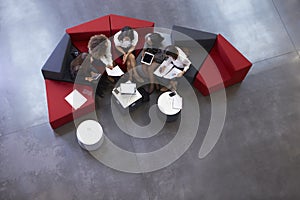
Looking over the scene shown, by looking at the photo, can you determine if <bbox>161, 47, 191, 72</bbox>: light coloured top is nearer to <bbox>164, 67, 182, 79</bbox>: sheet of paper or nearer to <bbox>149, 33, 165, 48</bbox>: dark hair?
<bbox>164, 67, 182, 79</bbox>: sheet of paper

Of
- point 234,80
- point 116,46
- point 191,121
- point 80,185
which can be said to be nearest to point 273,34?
point 234,80

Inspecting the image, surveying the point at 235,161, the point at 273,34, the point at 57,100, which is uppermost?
the point at 57,100

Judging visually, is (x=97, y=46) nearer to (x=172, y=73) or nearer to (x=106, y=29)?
(x=106, y=29)

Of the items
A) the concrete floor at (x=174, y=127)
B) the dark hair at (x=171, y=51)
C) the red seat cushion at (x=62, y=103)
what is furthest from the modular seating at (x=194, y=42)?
the red seat cushion at (x=62, y=103)

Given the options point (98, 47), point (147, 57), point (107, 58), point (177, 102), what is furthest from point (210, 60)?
point (98, 47)

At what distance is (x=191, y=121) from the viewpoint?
21.2ft

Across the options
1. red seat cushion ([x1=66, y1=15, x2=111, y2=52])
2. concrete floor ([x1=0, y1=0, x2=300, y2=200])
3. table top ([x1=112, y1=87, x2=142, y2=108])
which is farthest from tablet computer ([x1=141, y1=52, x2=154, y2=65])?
concrete floor ([x1=0, y1=0, x2=300, y2=200])

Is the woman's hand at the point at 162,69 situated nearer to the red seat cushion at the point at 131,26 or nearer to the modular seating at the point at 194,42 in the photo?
the modular seating at the point at 194,42

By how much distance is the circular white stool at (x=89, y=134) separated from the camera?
19.3 feet

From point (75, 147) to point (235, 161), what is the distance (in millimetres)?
2743

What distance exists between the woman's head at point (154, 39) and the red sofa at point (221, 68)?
2.97 ft

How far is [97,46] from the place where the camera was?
243 inches

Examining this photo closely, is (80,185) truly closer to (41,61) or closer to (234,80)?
(41,61)

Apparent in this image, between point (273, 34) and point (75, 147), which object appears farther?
point (273, 34)
